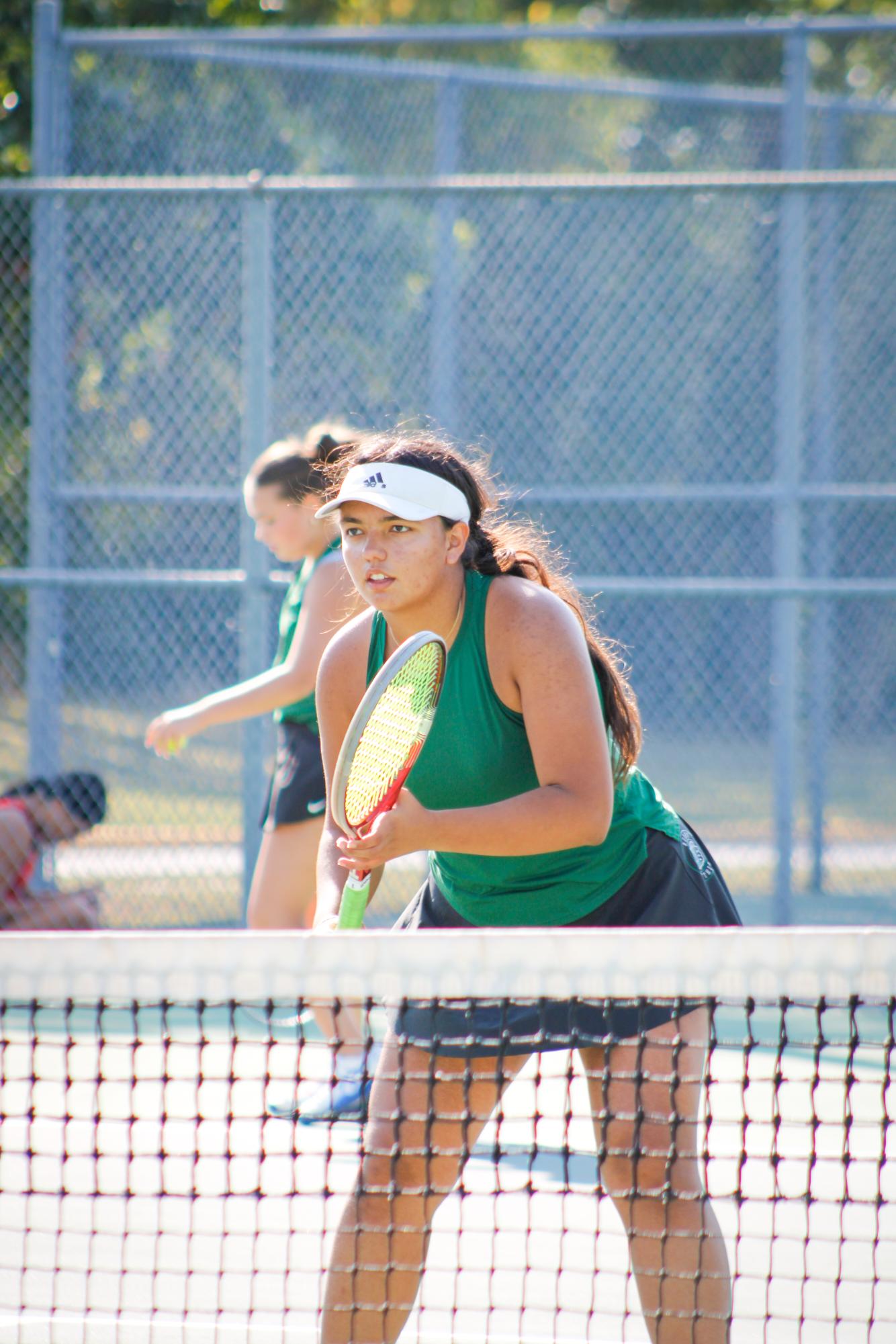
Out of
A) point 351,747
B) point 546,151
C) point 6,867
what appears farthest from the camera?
point 546,151

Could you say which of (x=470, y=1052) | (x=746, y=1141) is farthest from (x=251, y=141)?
(x=470, y=1052)

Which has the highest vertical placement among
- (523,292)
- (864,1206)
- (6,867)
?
(523,292)

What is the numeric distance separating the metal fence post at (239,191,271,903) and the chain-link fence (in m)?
0.01

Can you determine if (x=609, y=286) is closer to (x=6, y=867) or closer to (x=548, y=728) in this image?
(x=6, y=867)

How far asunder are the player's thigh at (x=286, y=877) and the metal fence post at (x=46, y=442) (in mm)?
1978

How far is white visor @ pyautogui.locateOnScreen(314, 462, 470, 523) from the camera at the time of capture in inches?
76.0

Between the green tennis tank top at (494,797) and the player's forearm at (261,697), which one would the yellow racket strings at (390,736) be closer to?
the green tennis tank top at (494,797)

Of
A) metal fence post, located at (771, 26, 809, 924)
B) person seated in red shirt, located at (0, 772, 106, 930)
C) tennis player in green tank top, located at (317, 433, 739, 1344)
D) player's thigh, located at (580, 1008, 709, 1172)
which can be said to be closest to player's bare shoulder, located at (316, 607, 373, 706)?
tennis player in green tank top, located at (317, 433, 739, 1344)

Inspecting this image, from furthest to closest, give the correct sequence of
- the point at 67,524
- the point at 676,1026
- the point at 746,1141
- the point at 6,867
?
1. the point at 67,524
2. the point at 6,867
3. the point at 746,1141
4. the point at 676,1026

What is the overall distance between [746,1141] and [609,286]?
171 inches

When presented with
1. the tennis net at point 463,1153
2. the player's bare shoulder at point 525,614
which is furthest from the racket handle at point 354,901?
the player's bare shoulder at point 525,614

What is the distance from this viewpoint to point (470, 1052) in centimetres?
195

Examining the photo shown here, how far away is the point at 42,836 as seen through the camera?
483 cm

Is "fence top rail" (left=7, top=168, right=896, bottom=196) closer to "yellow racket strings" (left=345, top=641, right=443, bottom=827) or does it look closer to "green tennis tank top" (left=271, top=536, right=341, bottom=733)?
"green tennis tank top" (left=271, top=536, right=341, bottom=733)
